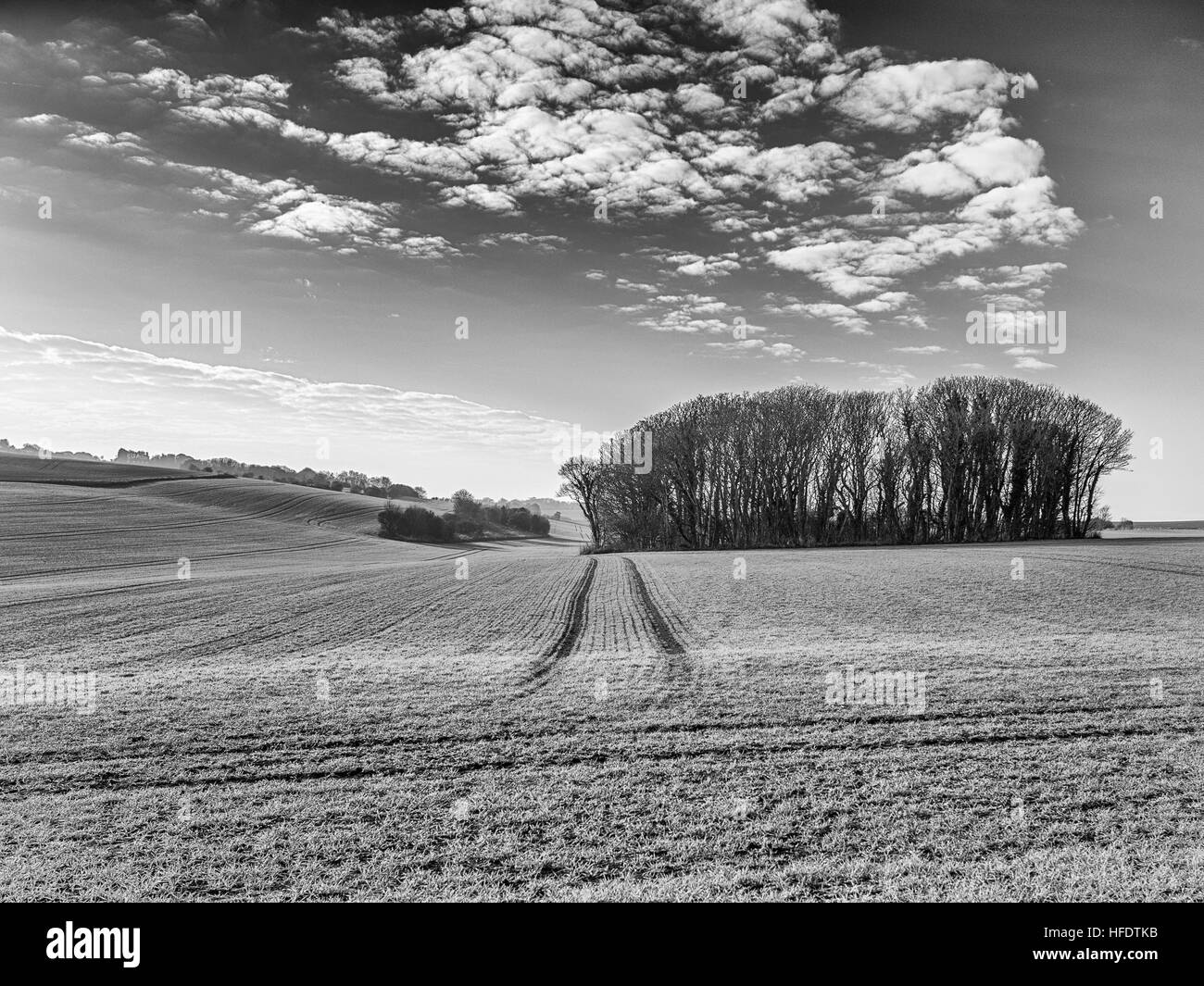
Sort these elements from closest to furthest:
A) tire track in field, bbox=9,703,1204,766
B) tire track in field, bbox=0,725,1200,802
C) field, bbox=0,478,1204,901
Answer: field, bbox=0,478,1204,901 → tire track in field, bbox=0,725,1200,802 → tire track in field, bbox=9,703,1204,766

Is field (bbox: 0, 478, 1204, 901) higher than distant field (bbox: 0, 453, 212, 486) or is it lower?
lower

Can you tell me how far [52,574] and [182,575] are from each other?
33.1ft

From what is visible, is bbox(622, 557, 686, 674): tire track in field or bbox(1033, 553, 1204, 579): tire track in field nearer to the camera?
bbox(622, 557, 686, 674): tire track in field

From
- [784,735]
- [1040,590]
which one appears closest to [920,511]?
[1040,590]

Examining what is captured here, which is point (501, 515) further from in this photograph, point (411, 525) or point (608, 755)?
point (608, 755)

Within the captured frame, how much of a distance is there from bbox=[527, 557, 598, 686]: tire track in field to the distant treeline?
61480mm

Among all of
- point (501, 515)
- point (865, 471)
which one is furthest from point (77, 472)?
point (865, 471)

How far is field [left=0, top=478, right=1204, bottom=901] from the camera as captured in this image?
7.72 m

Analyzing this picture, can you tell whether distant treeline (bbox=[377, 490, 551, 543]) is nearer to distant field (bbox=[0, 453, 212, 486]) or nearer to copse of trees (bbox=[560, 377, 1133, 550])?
copse of trees (bbox=[560, 377, 1133, 550])

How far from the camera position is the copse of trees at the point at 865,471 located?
256 ft

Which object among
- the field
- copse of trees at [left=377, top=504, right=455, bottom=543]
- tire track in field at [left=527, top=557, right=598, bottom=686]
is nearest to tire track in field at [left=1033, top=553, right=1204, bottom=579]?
the field

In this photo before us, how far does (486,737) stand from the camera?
12.8 metres

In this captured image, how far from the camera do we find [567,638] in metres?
24.2
